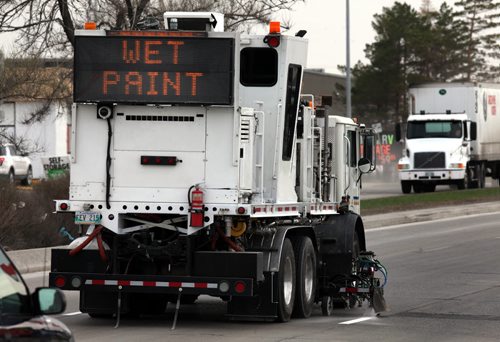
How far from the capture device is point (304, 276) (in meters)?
14.2

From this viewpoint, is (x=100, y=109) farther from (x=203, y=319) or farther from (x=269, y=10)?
(x=269, y=10)

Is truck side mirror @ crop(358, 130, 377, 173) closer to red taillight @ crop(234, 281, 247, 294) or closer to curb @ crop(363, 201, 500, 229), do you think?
red taillight @ crop(234, 281, 247, 294)

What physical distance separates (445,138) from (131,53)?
123 feet

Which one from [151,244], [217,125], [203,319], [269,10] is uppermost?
[269,10]

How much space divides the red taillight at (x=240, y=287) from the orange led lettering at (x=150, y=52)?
2.48m

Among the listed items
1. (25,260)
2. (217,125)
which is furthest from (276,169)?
(25,260)

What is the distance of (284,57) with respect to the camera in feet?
45.6

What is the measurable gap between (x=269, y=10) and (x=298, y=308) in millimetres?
13625

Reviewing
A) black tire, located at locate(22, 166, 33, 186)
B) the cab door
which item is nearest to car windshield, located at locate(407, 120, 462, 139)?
black tire, located at locate(22, 166, 33, 186)

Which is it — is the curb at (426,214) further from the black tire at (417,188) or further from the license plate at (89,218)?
the license plate at (89,218)

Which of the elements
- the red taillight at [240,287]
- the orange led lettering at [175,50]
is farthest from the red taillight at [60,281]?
the orange led lettering at [175,50]

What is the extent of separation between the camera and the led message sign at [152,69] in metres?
13.0

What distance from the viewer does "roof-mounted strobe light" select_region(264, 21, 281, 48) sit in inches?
542

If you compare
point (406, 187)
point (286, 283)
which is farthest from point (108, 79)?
point (406, 187)
